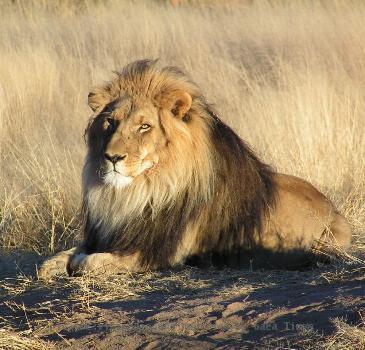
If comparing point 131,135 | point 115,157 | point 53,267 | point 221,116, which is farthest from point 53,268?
point 221,116

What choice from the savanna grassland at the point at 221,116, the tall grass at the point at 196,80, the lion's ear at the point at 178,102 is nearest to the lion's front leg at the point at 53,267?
the savanna grassland at the point at 221,116

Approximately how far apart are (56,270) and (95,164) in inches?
25.6

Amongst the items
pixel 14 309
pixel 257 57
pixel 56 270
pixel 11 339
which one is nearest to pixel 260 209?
pixel 56 270

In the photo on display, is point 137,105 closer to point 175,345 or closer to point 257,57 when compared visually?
point 175,345

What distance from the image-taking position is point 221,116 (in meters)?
10.2

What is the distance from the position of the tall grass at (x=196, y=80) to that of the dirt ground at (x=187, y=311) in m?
1.72

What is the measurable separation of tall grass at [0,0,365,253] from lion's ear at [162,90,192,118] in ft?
5.66

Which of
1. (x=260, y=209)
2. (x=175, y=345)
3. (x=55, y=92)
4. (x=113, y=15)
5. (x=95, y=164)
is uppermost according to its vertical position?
(x=113, y=15)

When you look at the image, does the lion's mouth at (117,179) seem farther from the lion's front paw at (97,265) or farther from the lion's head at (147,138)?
the lion's front paw at (97,265)

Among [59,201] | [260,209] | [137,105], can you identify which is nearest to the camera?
[137,105]

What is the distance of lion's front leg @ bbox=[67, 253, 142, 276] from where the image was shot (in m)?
5.25

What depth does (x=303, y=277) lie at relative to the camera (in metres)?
4.97

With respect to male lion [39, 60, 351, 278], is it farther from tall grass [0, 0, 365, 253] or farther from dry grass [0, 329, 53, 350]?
dry grass [0, 329, 53, 350]

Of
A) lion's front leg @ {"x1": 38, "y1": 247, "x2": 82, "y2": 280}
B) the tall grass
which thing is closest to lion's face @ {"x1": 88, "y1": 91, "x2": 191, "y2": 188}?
lion's front leg @ {"x1": 38, "y1": 247, "x2": 82, "y2": 280}
